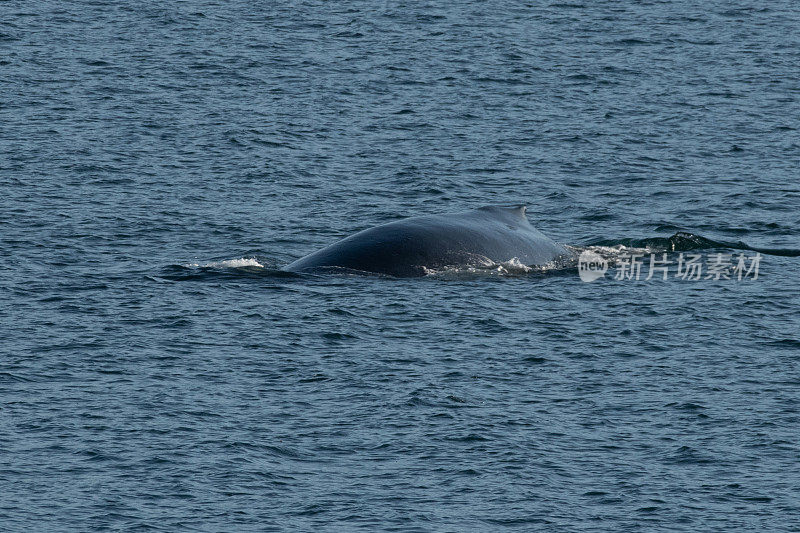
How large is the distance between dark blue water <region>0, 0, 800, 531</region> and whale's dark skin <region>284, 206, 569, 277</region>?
429mm

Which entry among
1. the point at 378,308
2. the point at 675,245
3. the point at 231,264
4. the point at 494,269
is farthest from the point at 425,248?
the point at 675,245

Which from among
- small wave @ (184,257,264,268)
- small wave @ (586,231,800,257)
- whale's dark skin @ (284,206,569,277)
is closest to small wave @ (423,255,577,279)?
whale's dark skin @ (284,206,569,277)

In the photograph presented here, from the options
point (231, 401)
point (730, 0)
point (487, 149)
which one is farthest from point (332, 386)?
point (730, 0)

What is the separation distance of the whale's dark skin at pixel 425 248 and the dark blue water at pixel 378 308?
1.41ft

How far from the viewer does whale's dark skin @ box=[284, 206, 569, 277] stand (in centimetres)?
2989

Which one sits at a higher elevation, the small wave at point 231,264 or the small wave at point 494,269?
the small wave at point 494,269

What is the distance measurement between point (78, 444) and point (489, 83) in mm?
35584

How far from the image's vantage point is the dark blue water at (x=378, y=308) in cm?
2070

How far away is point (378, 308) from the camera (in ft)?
92.4

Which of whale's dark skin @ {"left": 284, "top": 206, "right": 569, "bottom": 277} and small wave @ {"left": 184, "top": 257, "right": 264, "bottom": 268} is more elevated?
whale's dark skin @ {"left": 284, "top": 206, "right": 569, "bottom": 277}

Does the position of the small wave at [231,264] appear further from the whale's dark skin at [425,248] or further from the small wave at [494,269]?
the small wave at [494,269]

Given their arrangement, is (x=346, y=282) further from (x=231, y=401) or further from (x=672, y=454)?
(x=672, y=454)

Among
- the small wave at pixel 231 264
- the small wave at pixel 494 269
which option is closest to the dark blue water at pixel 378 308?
the small wave at pixel 494 269

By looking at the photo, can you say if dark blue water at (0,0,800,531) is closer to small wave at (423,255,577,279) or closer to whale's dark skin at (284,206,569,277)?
small wave at (423,255,577,279)
